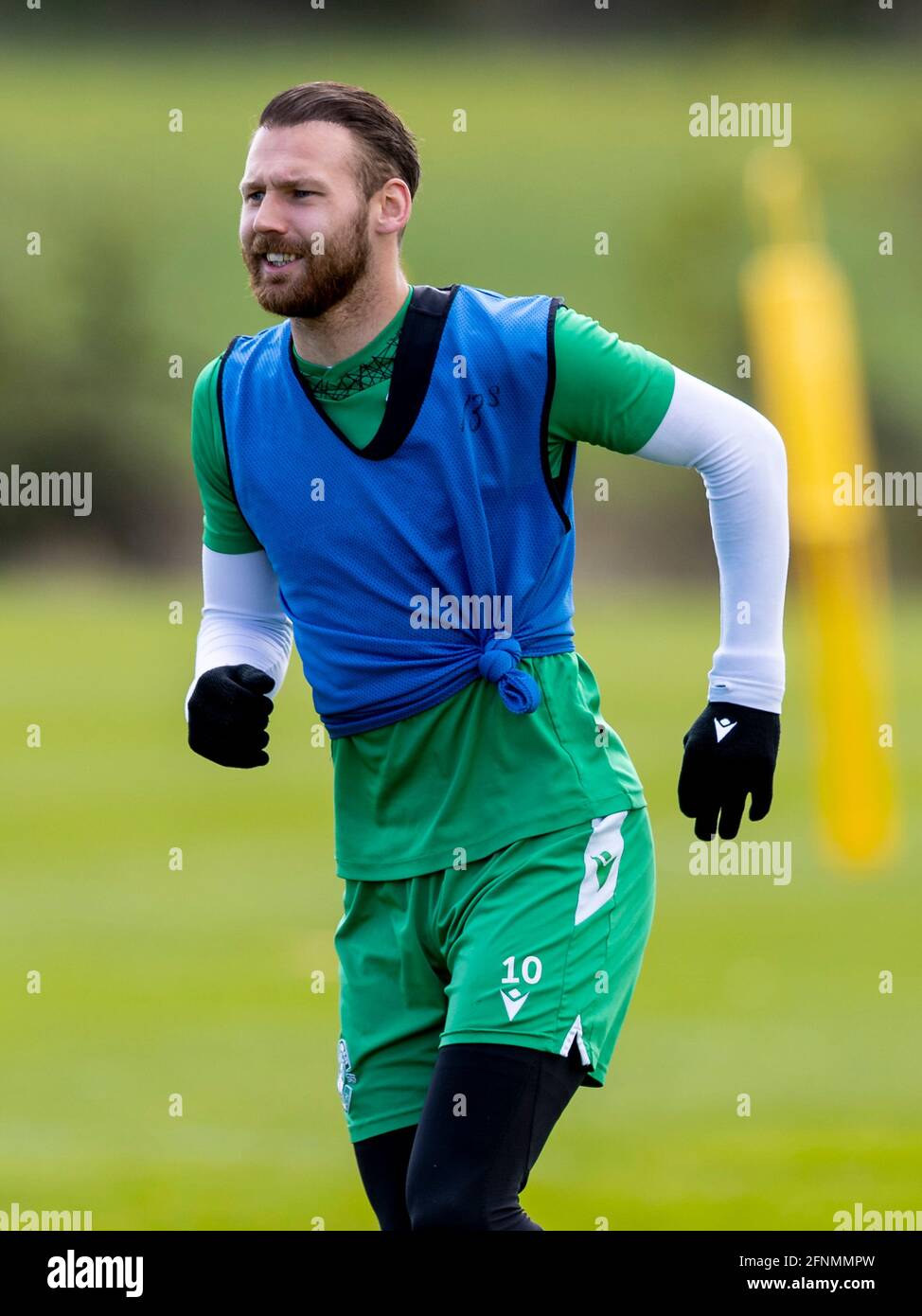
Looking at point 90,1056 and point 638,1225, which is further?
point 90,1056

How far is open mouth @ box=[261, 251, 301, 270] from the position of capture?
3.86m

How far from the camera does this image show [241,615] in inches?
171

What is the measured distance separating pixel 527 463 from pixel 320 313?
1.53 ft

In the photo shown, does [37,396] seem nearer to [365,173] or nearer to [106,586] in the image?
[106,586]

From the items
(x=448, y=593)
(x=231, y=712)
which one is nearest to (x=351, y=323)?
(x=448, y=593)

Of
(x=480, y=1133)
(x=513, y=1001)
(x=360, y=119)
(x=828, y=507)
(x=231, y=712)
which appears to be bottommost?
(x=480, y=1133)

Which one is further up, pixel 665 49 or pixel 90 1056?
pixel 665 49

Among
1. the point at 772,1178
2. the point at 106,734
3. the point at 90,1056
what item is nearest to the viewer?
the point at 772,1178

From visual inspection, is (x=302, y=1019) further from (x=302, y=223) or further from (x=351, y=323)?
(x=302, y=223)

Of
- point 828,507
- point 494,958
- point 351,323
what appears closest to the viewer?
point 494,958

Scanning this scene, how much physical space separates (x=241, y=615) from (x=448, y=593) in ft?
2.13

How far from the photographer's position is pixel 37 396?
1473 inches

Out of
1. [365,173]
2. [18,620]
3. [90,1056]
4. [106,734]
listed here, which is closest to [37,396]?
[18,620]
